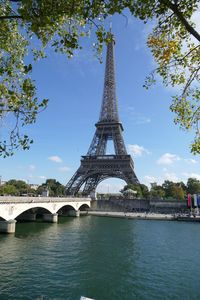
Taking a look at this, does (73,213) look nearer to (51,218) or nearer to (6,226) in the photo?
(51,218)

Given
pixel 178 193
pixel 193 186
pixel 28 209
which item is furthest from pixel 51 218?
pixel 193 186

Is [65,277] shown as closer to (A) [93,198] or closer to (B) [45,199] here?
(B) [45,199]

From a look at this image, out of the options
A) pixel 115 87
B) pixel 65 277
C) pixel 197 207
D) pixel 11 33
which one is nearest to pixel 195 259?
pixel 65 277

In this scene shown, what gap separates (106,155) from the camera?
8725 centimetres

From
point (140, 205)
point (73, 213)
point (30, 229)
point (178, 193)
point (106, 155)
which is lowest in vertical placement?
point (30, 229)

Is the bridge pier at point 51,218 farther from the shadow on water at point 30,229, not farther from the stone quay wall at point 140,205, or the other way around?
the stone quay wall at point 140,205

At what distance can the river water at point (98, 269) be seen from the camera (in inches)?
613

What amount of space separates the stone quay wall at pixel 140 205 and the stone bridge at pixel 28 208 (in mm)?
10224

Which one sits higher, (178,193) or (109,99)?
(109,99)

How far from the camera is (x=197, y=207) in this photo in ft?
250

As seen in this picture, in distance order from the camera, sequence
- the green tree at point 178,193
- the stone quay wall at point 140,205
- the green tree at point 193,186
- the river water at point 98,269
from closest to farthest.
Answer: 1. the river water at point 98,269
2. the stone quay wall at point 140,205
3. the green tree at point 178,193
4. the green tree at point 193,186

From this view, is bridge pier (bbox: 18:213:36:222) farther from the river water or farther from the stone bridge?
the river water

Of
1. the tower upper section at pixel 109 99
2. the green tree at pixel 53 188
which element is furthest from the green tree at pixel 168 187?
the green tree at pixel 53 188

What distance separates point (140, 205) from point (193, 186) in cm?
2546
